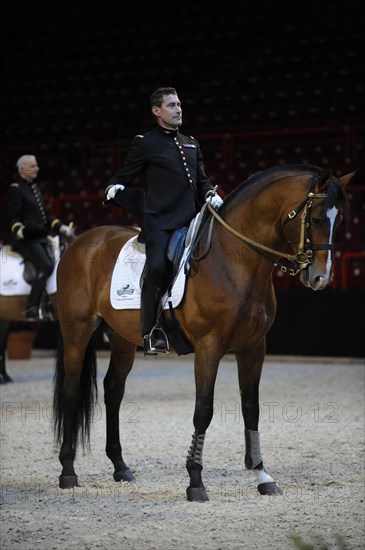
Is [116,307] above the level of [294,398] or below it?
above

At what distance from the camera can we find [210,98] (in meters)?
16.6

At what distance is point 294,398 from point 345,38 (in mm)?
9196

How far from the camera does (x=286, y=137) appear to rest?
14.8 metres

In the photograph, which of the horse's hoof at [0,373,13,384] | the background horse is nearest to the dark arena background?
the background horse

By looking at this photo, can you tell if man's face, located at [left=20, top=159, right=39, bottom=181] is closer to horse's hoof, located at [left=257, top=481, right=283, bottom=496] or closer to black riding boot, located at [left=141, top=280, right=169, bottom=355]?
black riding boot, located at [left=141, top=280, right=169, bottom=355]

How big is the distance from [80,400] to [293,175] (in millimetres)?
1903

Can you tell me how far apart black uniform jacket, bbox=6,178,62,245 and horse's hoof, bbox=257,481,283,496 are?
195 inches

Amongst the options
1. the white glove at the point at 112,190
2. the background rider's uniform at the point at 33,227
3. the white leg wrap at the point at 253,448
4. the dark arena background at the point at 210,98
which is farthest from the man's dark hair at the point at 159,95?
the dark arena background at the point at 210,98

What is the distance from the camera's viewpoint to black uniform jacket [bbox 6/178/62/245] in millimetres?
9547

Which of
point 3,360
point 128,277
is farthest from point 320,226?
point 3,360

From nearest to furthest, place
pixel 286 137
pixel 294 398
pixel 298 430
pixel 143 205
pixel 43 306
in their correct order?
pixel 143 205, pixel 298 430, pixel 294 398, pixel 43 306, pixel 286 137

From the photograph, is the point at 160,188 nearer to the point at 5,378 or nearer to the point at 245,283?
the point at 245,283

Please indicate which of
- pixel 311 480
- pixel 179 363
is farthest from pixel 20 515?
pixel 179 363

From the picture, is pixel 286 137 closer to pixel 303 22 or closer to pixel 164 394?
pixel 303 22
